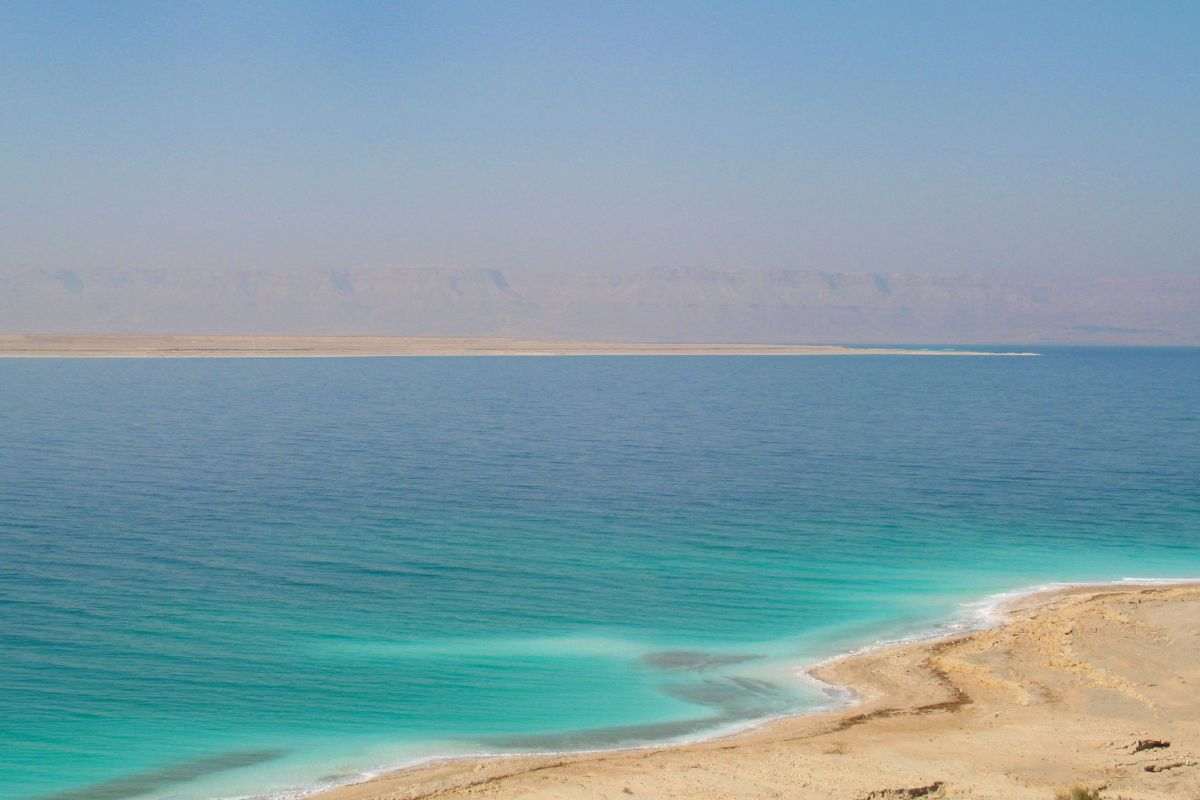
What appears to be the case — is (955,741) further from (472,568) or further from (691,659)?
(472,568)

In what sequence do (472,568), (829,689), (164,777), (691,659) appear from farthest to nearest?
(472,568) < (691,659) < (829,689) < (164,777)

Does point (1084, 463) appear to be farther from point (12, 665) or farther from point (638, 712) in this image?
point (12, 665)

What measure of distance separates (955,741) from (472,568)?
12755 mm

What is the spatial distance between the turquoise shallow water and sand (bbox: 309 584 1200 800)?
1147 millimetres

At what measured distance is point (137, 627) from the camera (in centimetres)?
2080

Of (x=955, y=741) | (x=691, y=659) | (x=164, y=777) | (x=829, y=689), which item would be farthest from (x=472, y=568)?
(x=955, y=741)

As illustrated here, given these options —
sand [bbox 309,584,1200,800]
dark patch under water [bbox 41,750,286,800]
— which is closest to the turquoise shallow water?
dark patch under water [bbox 41,750,286,800]

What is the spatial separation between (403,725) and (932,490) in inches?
1036

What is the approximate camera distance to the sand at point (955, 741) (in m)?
13.8

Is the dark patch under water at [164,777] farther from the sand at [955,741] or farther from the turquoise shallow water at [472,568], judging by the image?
the sand at [955,741]

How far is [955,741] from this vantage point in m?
15.7

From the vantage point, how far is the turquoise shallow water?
1678 cm

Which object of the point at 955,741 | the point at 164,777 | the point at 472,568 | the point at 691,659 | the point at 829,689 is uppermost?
the point at 472,568

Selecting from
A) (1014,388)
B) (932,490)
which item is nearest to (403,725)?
(932,490)
